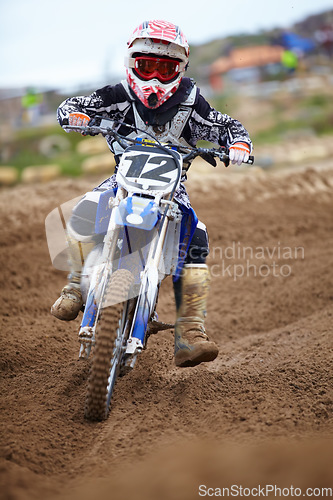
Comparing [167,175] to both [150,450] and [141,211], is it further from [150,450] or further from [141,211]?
[150,450]

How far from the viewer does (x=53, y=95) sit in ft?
69.9

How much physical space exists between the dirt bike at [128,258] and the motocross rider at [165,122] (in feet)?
0.63

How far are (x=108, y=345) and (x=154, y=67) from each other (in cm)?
211

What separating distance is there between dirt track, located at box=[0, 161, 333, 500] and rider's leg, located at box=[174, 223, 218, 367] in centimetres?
35

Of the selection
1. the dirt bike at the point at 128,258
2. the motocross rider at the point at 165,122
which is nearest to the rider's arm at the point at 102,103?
the motocross rider at the point at 165,122

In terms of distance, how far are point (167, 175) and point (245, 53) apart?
81.5ft

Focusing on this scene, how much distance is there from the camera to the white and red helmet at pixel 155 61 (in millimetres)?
4113

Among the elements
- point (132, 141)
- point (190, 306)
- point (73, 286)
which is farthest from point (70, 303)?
point (132, 141)

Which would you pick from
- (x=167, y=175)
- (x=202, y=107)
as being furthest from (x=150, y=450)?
(x=202, y=107)

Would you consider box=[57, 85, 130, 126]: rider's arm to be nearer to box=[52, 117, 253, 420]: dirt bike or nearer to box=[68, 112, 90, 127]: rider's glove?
box=[68, 112, 90, 127]: rider's glove

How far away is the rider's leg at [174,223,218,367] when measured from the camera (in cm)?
409

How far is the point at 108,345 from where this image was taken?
3330 millimetres

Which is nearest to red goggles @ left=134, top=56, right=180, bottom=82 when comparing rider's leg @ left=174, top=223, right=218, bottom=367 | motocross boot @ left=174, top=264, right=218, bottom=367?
rider's leg @ left=174, top=223, right=218, bottom=367

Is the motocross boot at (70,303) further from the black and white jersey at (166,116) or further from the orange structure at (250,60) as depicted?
the orange structure at (250,60)
